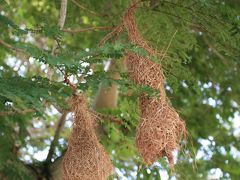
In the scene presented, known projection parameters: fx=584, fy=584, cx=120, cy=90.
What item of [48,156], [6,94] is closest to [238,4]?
[48,156]

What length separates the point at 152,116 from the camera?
133 inches

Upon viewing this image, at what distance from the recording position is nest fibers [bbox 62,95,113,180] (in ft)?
11.7

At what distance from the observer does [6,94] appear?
285cm

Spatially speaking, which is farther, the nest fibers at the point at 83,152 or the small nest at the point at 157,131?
the nest fibers at the point at 83,152

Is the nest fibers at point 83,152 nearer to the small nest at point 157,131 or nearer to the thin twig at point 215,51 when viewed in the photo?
the small nest at point 157,131

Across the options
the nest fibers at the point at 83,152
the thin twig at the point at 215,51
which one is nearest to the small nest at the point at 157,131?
the nest fibers at the point at 83,152

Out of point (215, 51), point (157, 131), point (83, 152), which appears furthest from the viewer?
point (215, 51)

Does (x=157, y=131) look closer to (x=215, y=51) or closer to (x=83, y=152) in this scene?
(x=83, y=152)

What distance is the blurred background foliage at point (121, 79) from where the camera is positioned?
3129 mm

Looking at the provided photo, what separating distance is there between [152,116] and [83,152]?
0.51m

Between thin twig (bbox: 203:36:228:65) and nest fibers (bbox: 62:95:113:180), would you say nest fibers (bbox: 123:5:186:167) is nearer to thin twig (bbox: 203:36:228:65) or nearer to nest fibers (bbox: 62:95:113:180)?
nest fibers (bbox: 62:95:113:180)

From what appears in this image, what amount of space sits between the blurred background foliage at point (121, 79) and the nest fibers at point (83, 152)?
0.50 ft

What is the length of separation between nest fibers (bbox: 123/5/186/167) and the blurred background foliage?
11 centimetres

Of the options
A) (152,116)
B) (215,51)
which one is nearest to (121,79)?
(152,116)
